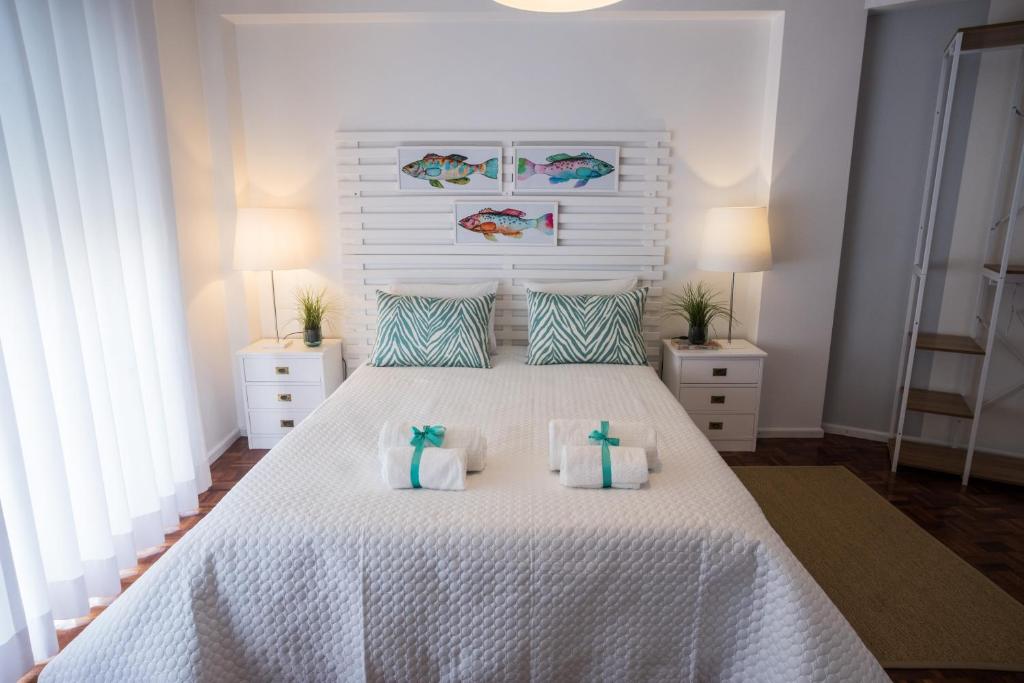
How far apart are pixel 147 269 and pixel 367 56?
5.37ft

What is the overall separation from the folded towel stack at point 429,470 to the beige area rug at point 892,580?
1.45 m

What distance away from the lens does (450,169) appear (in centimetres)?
344

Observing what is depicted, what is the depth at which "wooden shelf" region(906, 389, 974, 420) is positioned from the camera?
303 cm

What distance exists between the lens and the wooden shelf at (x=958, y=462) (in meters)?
3.01

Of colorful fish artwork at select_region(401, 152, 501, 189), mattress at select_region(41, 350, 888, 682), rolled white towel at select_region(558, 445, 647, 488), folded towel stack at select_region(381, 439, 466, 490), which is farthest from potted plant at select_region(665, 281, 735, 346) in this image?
folded towel stack at select_region(381, 439, 466, 490)

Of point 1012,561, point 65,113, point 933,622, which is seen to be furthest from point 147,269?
point 1012,561

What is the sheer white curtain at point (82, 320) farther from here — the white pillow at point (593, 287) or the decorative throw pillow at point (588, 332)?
the white pillow at point (593, 287)

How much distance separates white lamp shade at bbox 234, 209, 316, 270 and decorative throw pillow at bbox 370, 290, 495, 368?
629mm

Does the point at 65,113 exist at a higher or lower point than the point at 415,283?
higher

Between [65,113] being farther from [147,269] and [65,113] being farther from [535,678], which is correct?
[535,678]

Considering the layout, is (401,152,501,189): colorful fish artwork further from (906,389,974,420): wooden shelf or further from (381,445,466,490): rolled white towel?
(906,389,974,420): wooden shelf

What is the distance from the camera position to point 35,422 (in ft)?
6.29

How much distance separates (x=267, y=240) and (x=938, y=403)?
11.8 feet

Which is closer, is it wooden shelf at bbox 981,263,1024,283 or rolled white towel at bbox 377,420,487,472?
rolled white towel at bbox 377,420,487,472
